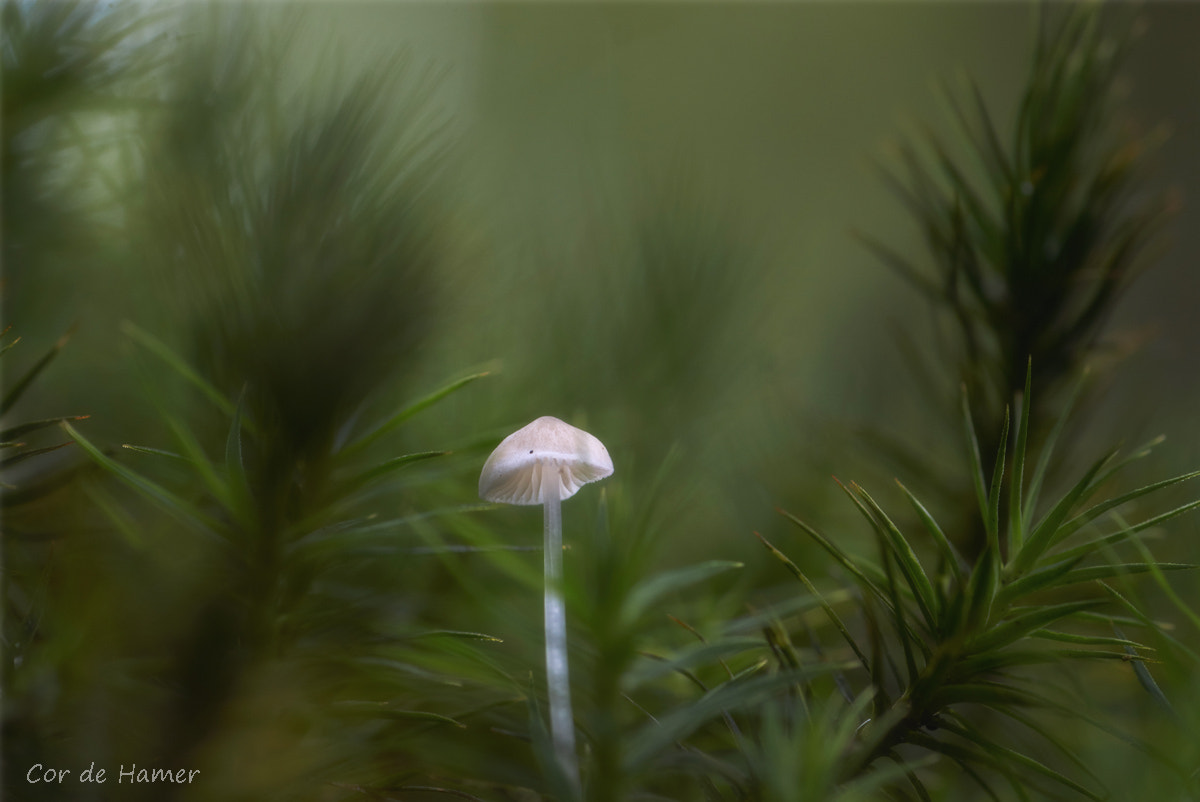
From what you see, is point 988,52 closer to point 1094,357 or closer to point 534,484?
point 1094,357

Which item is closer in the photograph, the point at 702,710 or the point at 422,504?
the point at 702,710

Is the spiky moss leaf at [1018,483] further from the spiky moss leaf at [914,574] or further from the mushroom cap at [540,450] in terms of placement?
the mushroom cap at [540,450]

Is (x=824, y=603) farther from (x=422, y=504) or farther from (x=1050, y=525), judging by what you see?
(x=422, y=504)

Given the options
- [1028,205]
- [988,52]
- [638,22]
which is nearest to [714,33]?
[638,22]

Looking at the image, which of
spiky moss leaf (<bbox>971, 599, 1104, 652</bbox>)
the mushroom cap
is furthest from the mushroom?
spiky moss leaf (<bbox>971, 599, 1104, 652</bbox>)

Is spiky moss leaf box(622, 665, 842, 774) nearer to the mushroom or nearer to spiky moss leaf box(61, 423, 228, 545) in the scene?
the mushroom

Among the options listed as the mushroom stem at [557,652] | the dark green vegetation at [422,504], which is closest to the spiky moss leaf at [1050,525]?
the dark green vegetation at [422,504]

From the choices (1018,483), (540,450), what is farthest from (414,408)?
(1018,483)
